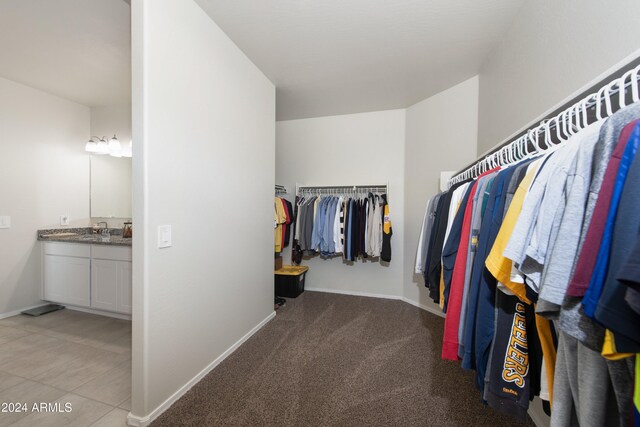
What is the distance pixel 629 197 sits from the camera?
406 mm

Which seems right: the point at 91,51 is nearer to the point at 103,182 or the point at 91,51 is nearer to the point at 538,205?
the point at 103,182

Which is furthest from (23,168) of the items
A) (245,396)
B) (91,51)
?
(245,396)

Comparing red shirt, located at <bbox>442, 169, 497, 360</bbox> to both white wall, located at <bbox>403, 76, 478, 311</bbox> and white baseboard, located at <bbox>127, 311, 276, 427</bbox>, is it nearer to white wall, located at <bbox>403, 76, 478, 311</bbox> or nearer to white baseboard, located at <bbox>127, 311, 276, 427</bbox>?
white baseboard, located at <bbox>127, 311, 276, 427</bbox>

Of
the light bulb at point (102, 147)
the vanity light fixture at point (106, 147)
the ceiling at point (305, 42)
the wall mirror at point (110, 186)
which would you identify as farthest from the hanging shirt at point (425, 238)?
the light bulb at point (102, 147)

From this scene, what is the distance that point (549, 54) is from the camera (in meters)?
1.46

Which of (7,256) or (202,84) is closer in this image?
(202,84)

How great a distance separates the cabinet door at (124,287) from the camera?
250 centimetres

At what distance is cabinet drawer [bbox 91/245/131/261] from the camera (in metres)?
2.50

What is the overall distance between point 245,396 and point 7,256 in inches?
124

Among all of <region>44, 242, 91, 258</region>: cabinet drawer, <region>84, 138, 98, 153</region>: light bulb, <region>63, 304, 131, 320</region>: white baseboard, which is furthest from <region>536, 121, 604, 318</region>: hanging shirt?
<region>84, 138, 98, 153</region>: light bulb

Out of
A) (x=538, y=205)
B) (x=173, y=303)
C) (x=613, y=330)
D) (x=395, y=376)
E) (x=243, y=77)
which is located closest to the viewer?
(x=613, y=330)

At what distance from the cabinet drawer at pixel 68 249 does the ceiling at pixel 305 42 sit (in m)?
1.78

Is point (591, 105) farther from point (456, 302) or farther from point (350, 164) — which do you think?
point (350, 164)

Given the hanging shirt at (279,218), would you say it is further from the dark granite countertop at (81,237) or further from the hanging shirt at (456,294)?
the hanging shirt at (456,294)
